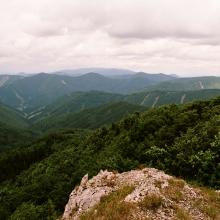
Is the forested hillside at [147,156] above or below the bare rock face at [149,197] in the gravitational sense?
below

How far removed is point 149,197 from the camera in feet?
93.4

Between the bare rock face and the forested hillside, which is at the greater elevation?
the bare rock face

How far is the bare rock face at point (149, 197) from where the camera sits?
27.4 m

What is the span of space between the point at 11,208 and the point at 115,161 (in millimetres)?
41773

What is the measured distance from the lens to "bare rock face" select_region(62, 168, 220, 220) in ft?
90.0

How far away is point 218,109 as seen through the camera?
255ft

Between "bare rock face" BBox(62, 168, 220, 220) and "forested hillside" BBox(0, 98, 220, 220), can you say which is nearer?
"bare rock face" BBox(62, 168, 220, 220)

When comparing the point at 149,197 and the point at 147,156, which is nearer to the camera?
the point at 149,197

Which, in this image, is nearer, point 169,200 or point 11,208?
point 169,200

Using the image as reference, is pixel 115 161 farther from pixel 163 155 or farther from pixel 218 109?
pixel 218 109

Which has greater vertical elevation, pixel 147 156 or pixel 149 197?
pixel 149 197

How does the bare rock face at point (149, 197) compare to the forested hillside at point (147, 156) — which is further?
the forested hillside at point (147, 156)

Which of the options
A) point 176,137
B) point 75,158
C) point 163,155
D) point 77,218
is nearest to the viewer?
point 77,218

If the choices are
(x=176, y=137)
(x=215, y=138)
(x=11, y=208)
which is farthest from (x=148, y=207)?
(x=11, y=208)
